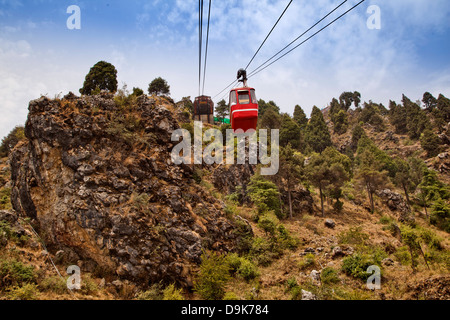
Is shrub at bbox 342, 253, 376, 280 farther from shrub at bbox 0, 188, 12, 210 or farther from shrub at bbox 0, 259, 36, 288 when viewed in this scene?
shrub at bbox 0, 188, 12, 210

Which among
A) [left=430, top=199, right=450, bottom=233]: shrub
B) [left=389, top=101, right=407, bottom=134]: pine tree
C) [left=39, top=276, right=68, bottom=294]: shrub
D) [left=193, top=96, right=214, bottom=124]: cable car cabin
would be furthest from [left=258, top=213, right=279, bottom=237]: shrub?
[left=389, top=101, right=407, bottom=134]: pine tree

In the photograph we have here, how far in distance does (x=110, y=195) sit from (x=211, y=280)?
27.2 ft

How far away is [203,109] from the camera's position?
2041 inches

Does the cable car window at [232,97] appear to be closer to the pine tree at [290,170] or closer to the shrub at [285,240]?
the shrub at [285,240]

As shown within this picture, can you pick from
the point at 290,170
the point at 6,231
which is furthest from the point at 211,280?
the point at 290,170

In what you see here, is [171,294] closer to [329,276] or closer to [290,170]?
[329,276]

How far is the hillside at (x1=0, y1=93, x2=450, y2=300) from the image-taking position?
42.9 feet

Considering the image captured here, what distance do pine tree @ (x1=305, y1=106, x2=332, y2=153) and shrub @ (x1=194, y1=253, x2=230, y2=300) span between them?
50558 mm

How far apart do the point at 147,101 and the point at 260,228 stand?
51.2 ft

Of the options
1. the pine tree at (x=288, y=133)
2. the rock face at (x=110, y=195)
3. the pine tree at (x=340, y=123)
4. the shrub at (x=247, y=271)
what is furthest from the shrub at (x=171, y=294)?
the pine tree at (x=340, y=123)

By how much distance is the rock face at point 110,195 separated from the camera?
13.6m

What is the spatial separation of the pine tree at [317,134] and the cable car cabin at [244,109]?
48401mm

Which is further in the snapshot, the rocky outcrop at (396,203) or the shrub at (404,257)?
the rocky outcrop at (396,203)
